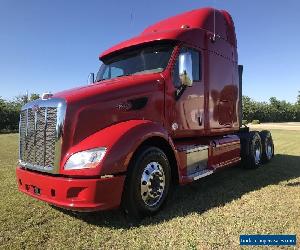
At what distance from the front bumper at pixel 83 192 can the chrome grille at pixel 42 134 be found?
0.23m

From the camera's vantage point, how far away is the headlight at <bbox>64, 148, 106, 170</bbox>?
14.7ft

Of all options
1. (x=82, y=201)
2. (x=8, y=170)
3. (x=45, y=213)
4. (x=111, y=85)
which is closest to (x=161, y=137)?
(x=111, y=85)

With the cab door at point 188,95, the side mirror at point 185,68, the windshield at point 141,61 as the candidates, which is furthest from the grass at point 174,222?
the windshield at point 141,61

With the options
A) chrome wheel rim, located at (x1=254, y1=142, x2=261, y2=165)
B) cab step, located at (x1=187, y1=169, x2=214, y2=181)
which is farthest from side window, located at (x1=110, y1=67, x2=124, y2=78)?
chrome wheel rim, located at (x1=254, y1=142, x2=261, y2=165)

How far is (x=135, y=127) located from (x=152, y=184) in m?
0.89

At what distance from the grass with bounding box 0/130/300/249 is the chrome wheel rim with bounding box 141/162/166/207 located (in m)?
0.25

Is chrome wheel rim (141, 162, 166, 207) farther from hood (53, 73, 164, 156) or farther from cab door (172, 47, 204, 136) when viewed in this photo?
cab door (172, 47, 204, 136)

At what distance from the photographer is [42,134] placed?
4.94 m

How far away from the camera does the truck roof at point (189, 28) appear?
20.7 feet

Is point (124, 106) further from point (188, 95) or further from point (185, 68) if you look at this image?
point (188, 95)

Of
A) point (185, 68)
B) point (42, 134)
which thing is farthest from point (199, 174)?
point (42, 134)

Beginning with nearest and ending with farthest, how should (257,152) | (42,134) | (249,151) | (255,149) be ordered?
(42,134) → (249,151) → (255,149) → (257,152)

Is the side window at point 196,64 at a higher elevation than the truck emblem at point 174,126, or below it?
higher

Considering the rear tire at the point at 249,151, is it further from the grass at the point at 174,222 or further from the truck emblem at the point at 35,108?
the truck emblem at the point at 35,108
